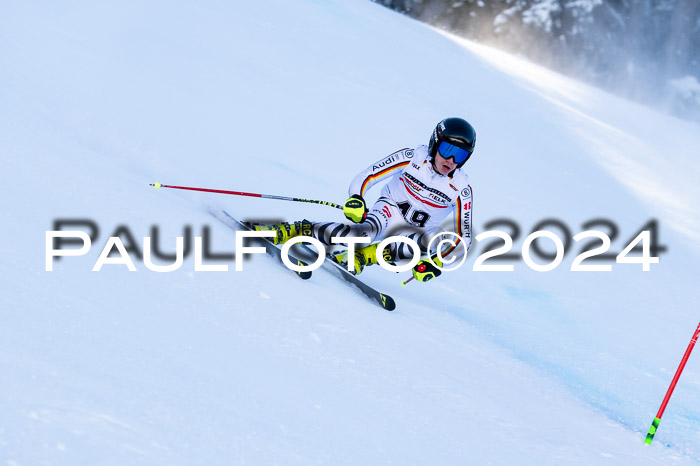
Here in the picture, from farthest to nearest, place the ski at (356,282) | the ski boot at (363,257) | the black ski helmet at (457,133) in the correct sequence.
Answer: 1. the ski boot at (363,257)
2. the black ski helmet at (457,133)
3. the ski at (356,282)

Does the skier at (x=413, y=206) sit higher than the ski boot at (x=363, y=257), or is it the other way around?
the skier at (x=413, y=206)

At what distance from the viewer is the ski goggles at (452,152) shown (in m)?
4.30

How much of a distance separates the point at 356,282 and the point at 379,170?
824mm

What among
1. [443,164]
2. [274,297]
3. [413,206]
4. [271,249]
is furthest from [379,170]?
[274,297]

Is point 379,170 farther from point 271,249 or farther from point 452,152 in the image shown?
point 271,249

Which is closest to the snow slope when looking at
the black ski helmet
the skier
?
the skier

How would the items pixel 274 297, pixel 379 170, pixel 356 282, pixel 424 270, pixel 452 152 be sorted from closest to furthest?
pixel 274 297
pixel 356 282
pixel 452 152
pixel 424 270
pixel 379 170

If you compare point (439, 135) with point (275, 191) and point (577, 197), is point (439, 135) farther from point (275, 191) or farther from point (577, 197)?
point (577, 197)

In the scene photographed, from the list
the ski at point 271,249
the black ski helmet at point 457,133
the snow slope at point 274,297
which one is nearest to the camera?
the snow slope at point 274,297

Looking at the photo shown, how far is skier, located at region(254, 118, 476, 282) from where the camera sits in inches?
171

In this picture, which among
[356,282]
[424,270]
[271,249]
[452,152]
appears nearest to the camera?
[271,249]

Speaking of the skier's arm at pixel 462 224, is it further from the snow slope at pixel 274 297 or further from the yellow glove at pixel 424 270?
the snow slope at pixel 274 297

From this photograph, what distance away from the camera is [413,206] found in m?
4.64

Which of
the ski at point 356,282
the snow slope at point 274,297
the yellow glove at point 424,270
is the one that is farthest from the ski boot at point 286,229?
the yellow glove at point 424,270
